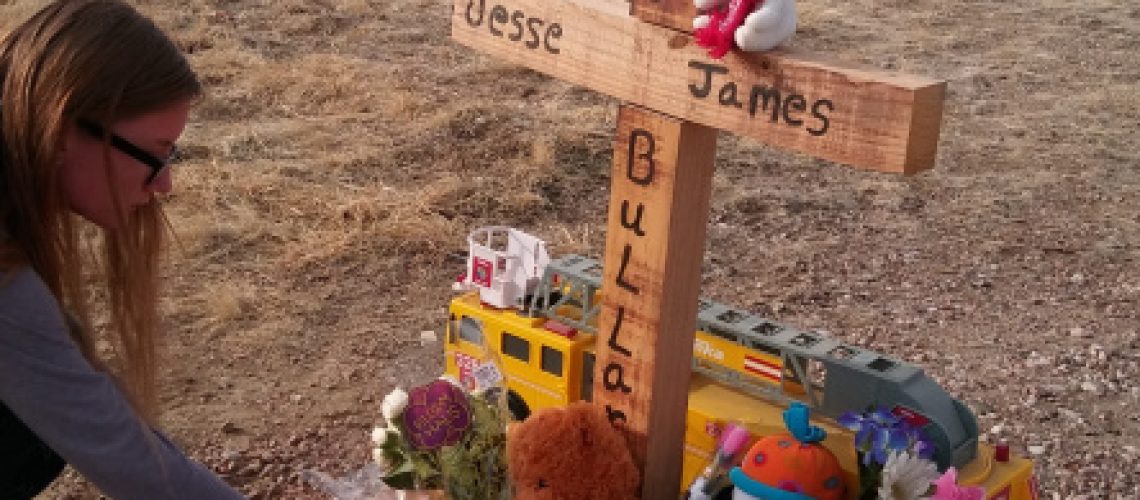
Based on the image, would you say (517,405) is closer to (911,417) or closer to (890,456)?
(911,417)

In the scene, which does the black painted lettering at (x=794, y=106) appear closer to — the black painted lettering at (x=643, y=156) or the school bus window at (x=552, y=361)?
the black painted lettering at (x=643, y=156)

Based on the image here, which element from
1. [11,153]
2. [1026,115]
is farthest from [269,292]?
[1026,115]

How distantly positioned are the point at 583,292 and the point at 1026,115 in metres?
4.49

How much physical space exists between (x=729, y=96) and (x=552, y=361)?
1.55 metres

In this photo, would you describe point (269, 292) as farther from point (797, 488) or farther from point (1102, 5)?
point (1102, 5)

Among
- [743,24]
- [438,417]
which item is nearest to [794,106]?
[743,24]

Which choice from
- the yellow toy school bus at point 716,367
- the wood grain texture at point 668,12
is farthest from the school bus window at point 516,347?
the wood grain texture at point 668,12

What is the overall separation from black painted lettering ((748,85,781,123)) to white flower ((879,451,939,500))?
0.84 m

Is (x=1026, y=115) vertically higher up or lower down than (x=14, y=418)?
lower down

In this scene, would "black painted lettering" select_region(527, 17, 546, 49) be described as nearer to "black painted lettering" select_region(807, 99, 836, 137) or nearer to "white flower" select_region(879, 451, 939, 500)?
"black painted lettering" select_region(807, 99, 836, 137)

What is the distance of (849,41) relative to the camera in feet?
29.5

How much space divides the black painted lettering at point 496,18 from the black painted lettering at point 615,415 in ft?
2.82

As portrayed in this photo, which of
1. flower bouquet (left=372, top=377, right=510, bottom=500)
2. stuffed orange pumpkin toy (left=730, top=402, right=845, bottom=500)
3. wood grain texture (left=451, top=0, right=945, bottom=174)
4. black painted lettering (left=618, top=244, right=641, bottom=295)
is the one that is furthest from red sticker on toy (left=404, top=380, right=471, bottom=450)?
wood grain texture (left=451, top=0, right=945, bottom=174)

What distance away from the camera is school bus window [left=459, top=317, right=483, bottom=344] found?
4226 millimetres
